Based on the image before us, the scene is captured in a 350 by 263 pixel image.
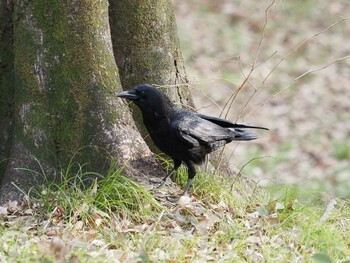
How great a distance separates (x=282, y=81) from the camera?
13125 millimetres

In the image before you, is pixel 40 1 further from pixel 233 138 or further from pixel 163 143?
pixel 233 138

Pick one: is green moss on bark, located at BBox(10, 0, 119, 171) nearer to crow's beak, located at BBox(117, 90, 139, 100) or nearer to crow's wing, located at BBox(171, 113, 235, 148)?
crow's beak, located at BBox(117, 90, 139, 100)

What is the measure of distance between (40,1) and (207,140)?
5.51 feet

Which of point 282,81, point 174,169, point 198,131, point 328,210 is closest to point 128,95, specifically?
point 198,131

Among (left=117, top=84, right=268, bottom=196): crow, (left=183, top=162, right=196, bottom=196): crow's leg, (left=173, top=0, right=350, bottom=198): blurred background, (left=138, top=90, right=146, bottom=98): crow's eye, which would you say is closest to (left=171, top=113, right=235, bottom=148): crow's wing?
(left=117, top=84, right=268, bottom=196): crow

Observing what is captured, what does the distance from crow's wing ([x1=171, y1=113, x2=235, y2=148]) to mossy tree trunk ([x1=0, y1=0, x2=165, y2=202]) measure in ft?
1.23

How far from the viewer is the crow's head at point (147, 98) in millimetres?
5387

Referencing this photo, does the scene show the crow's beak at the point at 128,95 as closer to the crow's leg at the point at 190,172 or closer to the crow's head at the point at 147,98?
the crow's head at the point at 147,98

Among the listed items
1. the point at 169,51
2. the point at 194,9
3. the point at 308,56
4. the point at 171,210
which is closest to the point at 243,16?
the point at 194,9

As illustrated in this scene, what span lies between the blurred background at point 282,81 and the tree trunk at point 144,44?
1.93 metres

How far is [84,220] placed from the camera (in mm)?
5023

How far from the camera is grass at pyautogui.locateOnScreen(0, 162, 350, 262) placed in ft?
15.2

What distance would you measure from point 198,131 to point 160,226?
0.91 metres

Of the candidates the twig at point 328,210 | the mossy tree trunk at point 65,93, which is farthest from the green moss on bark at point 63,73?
the twig at point 328,210
